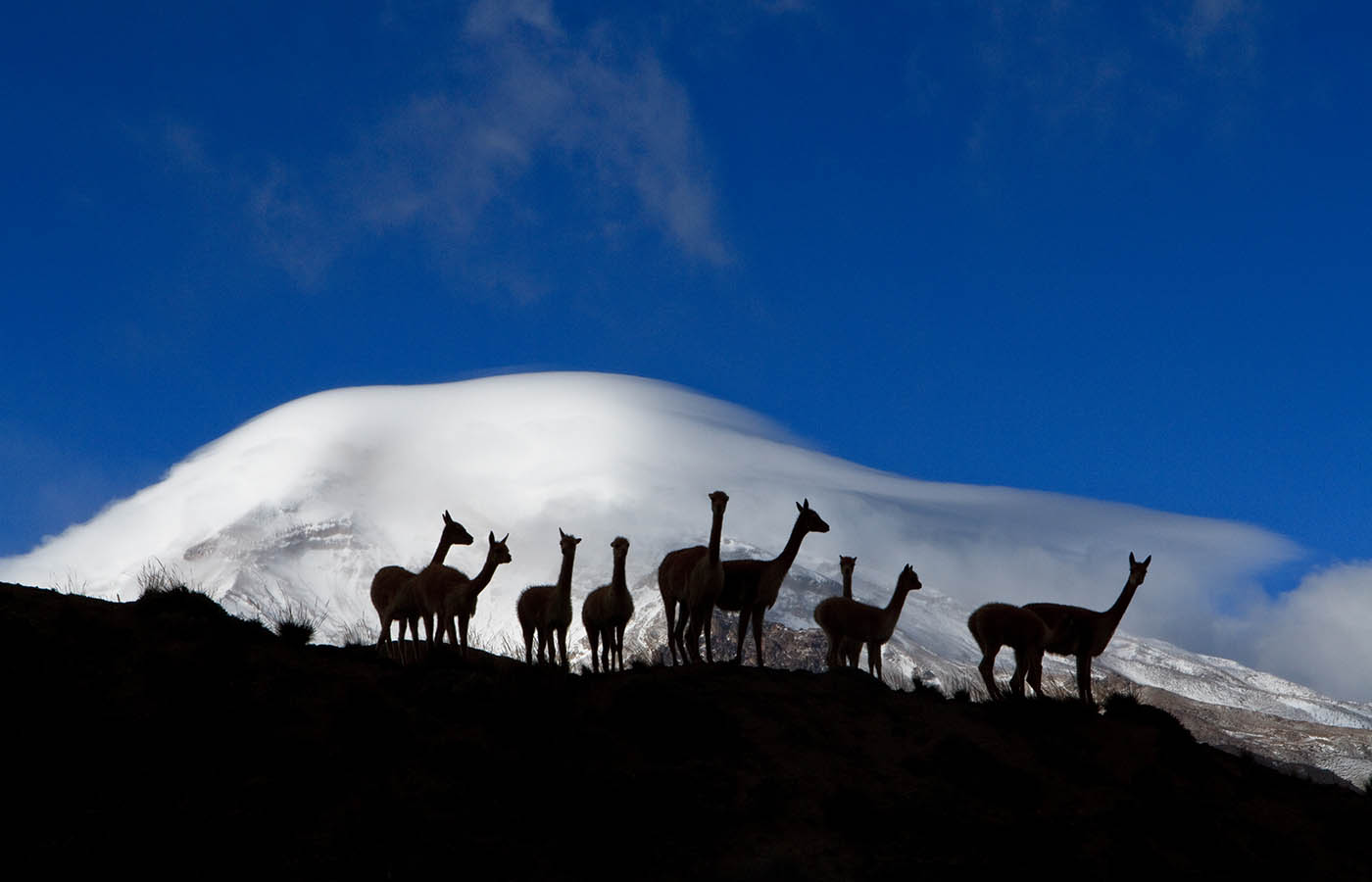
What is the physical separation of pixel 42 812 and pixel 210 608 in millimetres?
9357

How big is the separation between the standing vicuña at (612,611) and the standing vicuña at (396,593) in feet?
11.1

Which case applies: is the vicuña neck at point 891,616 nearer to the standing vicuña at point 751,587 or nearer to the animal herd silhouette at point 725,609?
the animal herd silhouette at point 725,609

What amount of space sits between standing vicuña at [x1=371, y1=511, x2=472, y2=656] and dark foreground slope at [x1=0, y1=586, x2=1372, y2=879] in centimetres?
477

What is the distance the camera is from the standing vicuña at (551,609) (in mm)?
25188

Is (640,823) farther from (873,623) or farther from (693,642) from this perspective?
(873,623)

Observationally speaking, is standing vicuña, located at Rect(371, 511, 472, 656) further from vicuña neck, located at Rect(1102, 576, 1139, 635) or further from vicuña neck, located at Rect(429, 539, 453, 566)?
vicuña neck, located at Rect(1102, 576, 1139, 635)

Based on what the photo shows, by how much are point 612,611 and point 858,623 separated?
4831mm

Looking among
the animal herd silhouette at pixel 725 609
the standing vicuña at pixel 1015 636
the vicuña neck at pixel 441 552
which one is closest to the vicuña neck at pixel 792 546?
the animal herd silhouette at pixel 725 609

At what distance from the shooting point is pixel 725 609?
24.1m

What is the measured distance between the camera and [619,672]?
21797 mm

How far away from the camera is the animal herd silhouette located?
2397cm

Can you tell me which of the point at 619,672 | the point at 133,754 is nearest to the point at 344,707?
the point at 133,754

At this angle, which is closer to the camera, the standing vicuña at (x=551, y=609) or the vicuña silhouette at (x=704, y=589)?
the vicuña silhouette at (x=704, y=589)

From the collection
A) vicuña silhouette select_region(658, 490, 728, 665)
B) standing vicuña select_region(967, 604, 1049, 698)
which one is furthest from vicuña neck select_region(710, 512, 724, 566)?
standing vicuña select_region(967, 604, 1049, 698)
